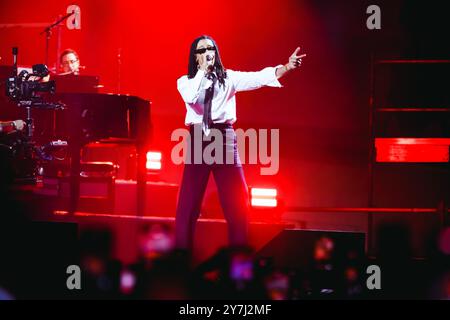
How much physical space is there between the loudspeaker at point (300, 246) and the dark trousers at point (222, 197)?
29cm

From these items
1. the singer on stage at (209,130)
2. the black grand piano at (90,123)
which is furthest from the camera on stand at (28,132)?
the singer on stage at (209,130)

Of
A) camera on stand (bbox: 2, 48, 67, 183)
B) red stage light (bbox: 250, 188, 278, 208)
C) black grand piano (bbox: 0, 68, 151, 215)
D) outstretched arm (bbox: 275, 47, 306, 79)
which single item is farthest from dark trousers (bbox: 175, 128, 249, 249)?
camera on stand (bbox: 2, 48, 67, 183)

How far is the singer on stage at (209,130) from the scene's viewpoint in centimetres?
470

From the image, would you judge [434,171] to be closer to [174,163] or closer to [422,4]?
[422,4]

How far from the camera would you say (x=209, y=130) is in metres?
4.68

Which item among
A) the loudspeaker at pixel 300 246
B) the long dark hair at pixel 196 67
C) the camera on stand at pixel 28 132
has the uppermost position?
the long dark hair at pixel 196 67

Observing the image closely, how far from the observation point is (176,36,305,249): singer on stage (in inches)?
185

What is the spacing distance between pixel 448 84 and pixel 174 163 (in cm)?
332

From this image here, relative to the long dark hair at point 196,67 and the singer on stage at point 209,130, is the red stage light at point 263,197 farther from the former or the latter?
the long dark hair at point 196,67

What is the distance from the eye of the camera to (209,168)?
4.78 m

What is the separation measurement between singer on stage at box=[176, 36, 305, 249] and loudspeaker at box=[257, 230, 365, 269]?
284mm

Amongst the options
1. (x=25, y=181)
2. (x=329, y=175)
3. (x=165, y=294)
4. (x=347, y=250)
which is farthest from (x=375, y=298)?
(x=329, y=175)

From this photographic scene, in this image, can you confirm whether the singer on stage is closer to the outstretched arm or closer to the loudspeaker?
the outstretched arm

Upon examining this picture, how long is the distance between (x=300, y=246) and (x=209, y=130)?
1018 mm
